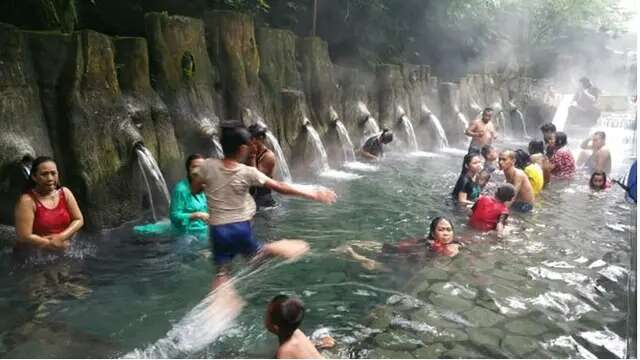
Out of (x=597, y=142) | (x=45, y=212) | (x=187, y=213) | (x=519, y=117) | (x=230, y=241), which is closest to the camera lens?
(x=230, y=241)

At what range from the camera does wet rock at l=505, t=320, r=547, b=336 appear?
4.67m

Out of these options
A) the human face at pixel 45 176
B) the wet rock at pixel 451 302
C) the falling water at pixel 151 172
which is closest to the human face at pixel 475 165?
the wet rock at pixel 451 302

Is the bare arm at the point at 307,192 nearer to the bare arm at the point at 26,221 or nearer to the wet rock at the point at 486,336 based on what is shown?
the wet rock at the point at 486,336

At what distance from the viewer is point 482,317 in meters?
4.95

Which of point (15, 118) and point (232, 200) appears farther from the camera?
point (15, 118)

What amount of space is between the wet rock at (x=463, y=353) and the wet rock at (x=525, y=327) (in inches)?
22.3

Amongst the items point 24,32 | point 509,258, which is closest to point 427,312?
point 509,258

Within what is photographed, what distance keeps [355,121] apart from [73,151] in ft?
31.2

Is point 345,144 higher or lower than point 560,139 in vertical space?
lower

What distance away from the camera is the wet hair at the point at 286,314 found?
354 cm

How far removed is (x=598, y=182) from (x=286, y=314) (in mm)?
9324

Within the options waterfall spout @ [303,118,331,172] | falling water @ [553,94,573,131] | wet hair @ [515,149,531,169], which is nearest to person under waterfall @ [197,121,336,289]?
wet hair @ [515,149,531,169]

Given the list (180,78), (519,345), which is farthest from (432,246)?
(180,78)

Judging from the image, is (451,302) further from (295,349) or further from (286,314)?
(286,314)
